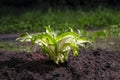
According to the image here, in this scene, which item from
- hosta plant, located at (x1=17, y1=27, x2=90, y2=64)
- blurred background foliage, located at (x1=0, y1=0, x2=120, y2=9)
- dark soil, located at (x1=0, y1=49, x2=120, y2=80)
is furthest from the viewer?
blurred background foliage, located at (x1=0, y1=0, x2=120, y2=9)

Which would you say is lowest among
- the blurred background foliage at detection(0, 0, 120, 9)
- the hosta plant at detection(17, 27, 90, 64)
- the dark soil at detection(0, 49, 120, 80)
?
the dark soil at detection(0, 49, 120, 80)

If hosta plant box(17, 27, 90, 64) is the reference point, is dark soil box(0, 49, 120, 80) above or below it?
below

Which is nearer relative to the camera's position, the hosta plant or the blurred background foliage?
the hosta plant

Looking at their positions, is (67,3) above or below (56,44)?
above

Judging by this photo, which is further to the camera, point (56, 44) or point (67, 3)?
point (67, 3)

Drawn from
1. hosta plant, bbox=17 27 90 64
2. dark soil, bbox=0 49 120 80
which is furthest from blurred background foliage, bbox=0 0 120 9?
hosta plant, bbox=17 27 90 64

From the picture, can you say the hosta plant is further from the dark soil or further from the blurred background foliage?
the blurred background foliage

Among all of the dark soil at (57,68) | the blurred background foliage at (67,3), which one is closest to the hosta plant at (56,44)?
the dark soil at (57,68)

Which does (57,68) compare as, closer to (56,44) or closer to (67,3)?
(56,44)

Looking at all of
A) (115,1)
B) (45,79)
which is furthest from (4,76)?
(115,1)

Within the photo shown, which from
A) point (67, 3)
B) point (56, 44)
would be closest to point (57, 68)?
point (56, 44)
